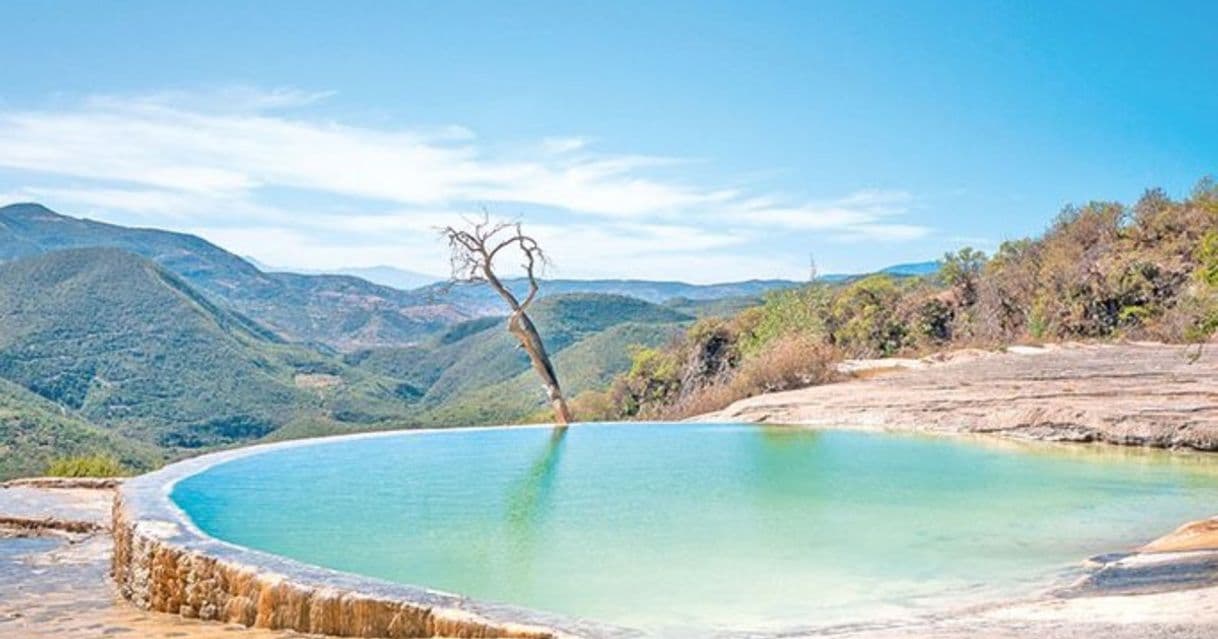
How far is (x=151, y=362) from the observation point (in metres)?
59.5

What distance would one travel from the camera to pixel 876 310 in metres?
17.9

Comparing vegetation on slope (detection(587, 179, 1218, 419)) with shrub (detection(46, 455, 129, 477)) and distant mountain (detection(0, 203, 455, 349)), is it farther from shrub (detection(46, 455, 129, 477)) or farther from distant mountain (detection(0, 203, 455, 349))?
distant mountain (detection(0, 203, 455, 349))

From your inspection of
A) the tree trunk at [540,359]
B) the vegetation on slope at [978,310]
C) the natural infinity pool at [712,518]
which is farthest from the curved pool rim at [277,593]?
the vegetation on slope at [978,310]

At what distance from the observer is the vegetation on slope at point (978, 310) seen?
14.5 metres

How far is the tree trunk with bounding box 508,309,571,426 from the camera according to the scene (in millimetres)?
14327

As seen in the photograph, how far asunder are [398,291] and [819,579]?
118 metres

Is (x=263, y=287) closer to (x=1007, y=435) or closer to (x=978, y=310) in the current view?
(x=978, y=310)

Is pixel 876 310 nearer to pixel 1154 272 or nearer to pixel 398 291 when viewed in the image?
pixel 1154 272

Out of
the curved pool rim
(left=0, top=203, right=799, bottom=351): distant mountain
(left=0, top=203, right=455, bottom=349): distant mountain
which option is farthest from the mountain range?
the curved pool rim

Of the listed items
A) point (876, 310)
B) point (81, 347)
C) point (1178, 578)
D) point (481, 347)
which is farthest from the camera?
point (481, 347)

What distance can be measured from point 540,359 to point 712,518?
849 centimetres

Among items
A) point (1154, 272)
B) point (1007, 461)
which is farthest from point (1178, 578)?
point (1154, 272)

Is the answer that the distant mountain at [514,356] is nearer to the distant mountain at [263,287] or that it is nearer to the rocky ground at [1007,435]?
the rocky ground at [1007,435]

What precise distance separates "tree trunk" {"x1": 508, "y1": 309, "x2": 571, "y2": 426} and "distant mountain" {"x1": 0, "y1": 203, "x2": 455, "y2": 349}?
8574 cm
